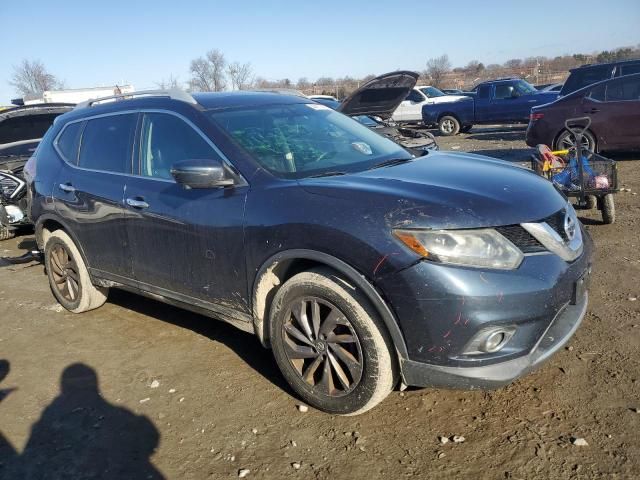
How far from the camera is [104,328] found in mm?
4465

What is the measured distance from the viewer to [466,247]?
246 centimetres

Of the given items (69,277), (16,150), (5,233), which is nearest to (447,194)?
(69,277)

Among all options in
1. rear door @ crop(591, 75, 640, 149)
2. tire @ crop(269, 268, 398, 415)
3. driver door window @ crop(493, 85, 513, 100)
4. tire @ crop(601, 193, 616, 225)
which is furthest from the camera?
driver door window @ crop(493, 85, 513, 100)

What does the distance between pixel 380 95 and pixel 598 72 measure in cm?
792

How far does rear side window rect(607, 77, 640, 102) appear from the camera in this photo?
973 cm

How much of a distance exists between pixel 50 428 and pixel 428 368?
223 cm

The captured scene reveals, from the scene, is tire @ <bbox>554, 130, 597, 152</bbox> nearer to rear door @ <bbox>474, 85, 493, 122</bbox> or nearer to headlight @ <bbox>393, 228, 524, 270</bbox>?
rear door @ <bbox>474, 85, 493, 122</bbox>

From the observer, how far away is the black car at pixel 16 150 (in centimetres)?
734

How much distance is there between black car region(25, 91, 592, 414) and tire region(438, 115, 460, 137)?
14647mm

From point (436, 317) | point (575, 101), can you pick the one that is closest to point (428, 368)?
point (436, 317)

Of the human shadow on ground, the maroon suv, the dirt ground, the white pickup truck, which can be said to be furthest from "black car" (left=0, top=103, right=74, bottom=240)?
the white pickup truck

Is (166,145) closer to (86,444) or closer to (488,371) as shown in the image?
(86,444)

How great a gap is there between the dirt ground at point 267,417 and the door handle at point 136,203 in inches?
44.0

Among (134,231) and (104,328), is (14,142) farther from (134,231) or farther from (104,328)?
(134,231)
